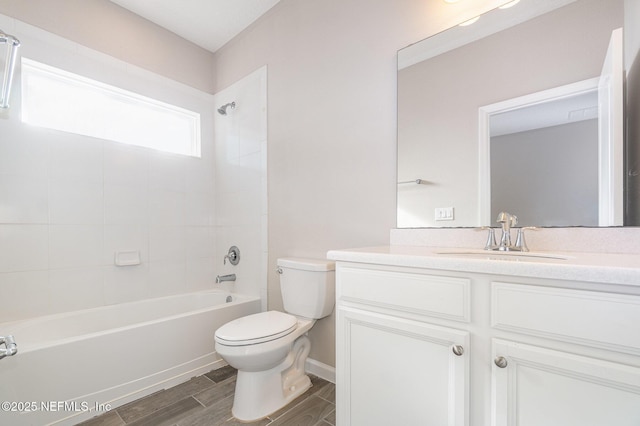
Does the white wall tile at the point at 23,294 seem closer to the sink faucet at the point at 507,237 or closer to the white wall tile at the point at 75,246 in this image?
the white wall tile at the point at 75,246

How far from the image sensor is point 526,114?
3.94 ft

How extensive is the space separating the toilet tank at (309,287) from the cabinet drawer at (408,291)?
498mm

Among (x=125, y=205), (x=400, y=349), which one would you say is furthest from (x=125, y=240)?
(x=400, y=349)

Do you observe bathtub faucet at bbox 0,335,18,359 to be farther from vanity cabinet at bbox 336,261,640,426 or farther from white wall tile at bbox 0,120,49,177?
white wall tile at bbox 0,120,49,177

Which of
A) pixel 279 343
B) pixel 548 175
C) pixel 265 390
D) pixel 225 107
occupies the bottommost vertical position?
pixel 265 390

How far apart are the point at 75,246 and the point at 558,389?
8.33 feet

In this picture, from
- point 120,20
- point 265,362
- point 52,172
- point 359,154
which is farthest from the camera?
point 120,20

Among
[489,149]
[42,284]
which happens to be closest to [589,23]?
[489,149]

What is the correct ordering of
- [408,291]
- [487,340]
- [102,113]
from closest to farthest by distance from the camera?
[487,340] < [408,291] < [102,113]

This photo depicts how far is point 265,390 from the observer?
4.97ft

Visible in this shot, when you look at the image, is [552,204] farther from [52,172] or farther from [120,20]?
[120,20]

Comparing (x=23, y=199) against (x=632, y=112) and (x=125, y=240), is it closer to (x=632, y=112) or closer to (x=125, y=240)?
(x=125, y=240)

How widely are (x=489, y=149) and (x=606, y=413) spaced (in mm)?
983

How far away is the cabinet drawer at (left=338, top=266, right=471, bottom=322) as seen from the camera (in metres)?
0.87
